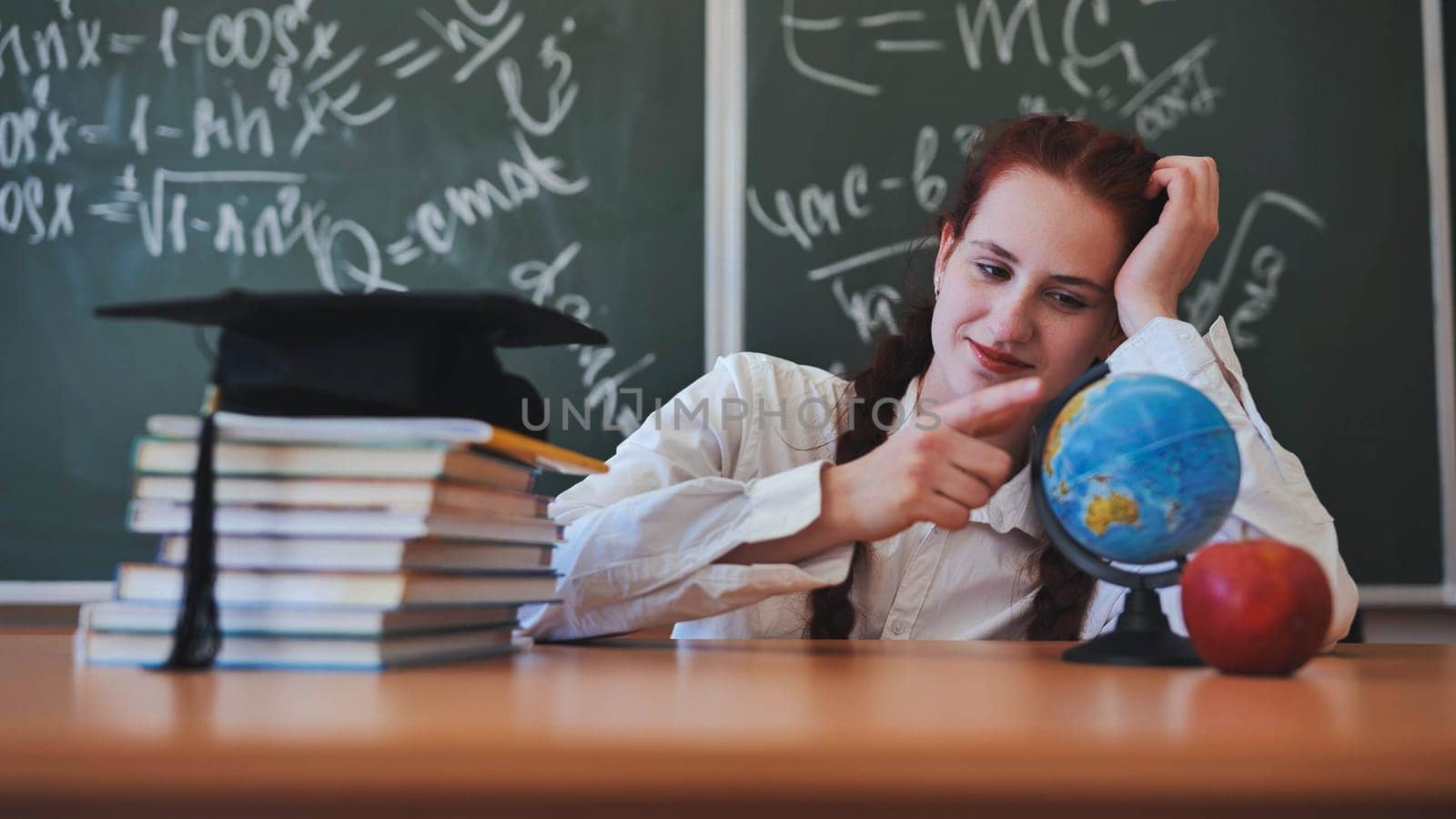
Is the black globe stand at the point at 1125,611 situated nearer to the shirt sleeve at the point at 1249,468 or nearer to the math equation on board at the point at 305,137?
the shirt sleeve at the point at 1249,468

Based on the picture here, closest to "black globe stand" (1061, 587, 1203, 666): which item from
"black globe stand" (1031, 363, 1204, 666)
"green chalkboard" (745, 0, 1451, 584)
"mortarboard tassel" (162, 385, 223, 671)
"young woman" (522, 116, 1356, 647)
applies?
"black globe stand" (1031, 363, 1204, 666)

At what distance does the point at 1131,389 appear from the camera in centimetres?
91

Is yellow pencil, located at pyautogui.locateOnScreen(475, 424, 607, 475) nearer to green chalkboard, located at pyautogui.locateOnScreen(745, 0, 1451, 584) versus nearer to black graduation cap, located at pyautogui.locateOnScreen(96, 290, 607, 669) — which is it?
black graduation cap, located at pyautogui.locateOnScreen(96, 290, 607, 669)

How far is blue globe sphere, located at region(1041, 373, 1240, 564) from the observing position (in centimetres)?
89

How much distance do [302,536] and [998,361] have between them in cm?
119

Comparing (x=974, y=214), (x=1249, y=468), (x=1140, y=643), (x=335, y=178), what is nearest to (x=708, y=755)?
(x=1140, y=643)

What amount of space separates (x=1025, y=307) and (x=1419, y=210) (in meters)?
1.29

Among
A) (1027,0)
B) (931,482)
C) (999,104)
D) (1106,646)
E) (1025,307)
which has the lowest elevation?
(1106,646)

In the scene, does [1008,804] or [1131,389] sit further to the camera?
[1131,389]

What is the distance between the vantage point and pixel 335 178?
2518 mm

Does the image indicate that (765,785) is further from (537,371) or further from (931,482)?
(537,371)

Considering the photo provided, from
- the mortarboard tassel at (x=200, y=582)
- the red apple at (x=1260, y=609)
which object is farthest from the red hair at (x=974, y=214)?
the mortarboard tassel at (x=200, y=582)

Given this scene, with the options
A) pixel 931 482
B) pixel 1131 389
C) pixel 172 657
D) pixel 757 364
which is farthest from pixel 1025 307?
pixel 172 657

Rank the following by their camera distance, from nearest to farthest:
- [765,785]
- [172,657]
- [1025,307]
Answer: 1. [765,785]
2. [172,657]
3. [1025,307]
